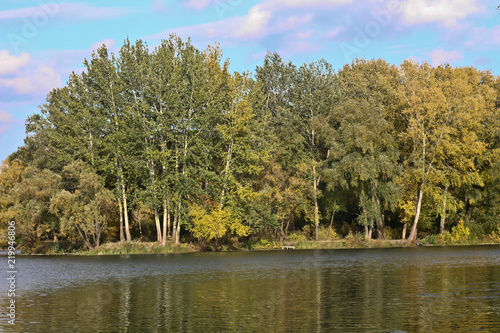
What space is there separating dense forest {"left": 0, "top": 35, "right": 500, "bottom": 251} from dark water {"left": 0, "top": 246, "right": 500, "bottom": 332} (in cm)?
2106

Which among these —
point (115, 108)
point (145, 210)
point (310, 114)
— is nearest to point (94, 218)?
→ point (145, 210)

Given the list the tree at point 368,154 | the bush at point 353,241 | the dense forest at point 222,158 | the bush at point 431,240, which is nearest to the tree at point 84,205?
the dense forest at point 222,158

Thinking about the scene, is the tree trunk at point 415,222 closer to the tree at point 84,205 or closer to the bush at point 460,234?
the bush at point 460,234

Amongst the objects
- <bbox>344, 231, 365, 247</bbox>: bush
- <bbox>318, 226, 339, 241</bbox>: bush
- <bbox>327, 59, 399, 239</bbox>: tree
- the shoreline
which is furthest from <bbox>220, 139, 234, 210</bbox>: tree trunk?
<bbox>318, 226, 339, 241</bbox>: bush

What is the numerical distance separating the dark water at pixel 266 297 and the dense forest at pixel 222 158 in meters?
21.1

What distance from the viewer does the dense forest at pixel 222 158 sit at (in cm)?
6850

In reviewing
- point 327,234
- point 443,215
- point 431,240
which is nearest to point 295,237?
point 327,234

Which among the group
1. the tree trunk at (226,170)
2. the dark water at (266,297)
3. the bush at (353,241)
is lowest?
the dark water at (266,297)

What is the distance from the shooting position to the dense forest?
68.5m

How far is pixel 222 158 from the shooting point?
7250 centimetres

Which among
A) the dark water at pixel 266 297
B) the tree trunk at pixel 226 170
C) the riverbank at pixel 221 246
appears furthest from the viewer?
the tree trunk at pixel 226 170

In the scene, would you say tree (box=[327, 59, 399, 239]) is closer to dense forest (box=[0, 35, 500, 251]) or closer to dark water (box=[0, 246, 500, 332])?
dense forest (box=[0, 35, 500, 251])

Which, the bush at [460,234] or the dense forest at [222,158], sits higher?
the dense forest at [222,158]

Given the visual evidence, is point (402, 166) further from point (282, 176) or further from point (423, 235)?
point (282, 176)
